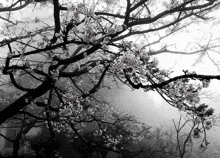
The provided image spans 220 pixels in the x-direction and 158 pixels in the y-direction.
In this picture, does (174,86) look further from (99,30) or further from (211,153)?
(211,153)

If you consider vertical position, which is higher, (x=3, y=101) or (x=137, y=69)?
(x=3, y=101)

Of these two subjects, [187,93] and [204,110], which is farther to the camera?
[187,93]

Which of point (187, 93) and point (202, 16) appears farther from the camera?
point (202, 16)

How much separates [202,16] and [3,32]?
6.30 meters

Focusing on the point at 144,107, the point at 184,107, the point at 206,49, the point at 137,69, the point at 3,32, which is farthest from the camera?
the point at 144,107

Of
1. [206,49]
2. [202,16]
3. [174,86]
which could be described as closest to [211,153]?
[206,49]

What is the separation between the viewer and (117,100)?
77.5 feet

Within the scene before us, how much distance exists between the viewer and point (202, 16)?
4.71m

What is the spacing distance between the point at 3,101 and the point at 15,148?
908 cm

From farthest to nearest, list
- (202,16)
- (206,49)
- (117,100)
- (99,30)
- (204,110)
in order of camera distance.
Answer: (117,100)
(206,49)
(202,16)
(99,30)
(204,110)

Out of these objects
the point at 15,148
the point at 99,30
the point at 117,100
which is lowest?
the point at 15,148

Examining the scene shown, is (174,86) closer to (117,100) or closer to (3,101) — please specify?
(3,101)

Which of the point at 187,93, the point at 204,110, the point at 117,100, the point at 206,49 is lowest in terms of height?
the point at 204,110

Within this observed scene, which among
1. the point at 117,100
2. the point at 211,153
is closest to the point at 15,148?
the point at 117,100
